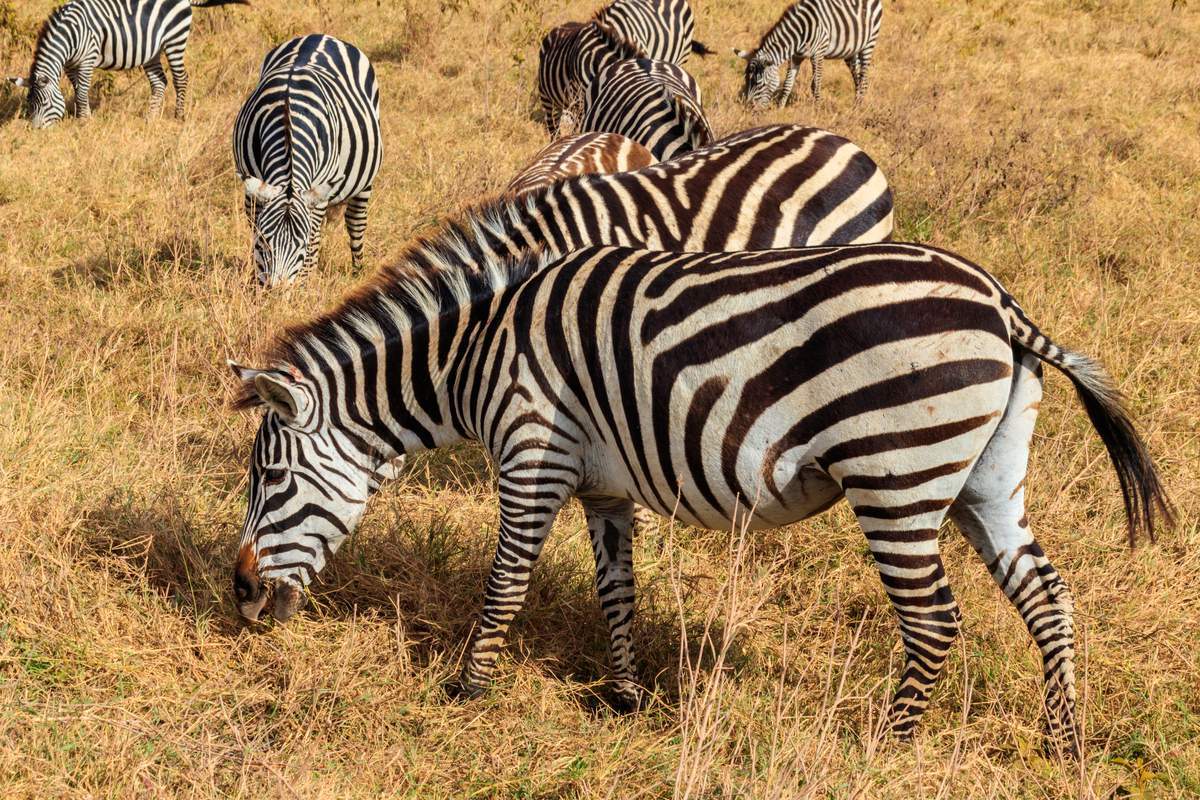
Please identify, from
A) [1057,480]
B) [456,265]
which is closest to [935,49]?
[1057,480]

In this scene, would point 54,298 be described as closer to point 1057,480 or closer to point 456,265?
point 456,265

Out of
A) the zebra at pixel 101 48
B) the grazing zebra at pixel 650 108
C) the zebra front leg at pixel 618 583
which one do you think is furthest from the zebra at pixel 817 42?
the zebra front leg at pixel 618 583

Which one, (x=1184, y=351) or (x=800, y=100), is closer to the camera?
(x=1184, y=351)

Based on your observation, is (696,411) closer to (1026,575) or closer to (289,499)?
(1026,575)

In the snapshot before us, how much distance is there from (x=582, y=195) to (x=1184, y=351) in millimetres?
→ 3935

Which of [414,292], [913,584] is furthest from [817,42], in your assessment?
[913,584]

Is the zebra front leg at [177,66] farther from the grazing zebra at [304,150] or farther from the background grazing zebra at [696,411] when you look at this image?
the background grazing zebra at [696,411]

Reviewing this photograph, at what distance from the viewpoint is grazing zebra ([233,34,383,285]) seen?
757 centimetres

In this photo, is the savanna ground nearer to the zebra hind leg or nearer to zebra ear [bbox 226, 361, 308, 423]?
the zebra hind leg

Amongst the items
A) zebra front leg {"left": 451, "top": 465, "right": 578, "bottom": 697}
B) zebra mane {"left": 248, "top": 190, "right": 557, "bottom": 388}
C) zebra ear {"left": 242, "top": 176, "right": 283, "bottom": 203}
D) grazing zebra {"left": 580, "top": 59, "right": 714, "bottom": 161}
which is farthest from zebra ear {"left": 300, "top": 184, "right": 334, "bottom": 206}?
zebra front leg {"left": 451, "top": 465, "right": 578, "bottom": 697}

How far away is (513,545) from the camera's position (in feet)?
13.4

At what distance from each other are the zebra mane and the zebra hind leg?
190cm

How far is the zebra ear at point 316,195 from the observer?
7.79m

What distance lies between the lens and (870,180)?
605cm
